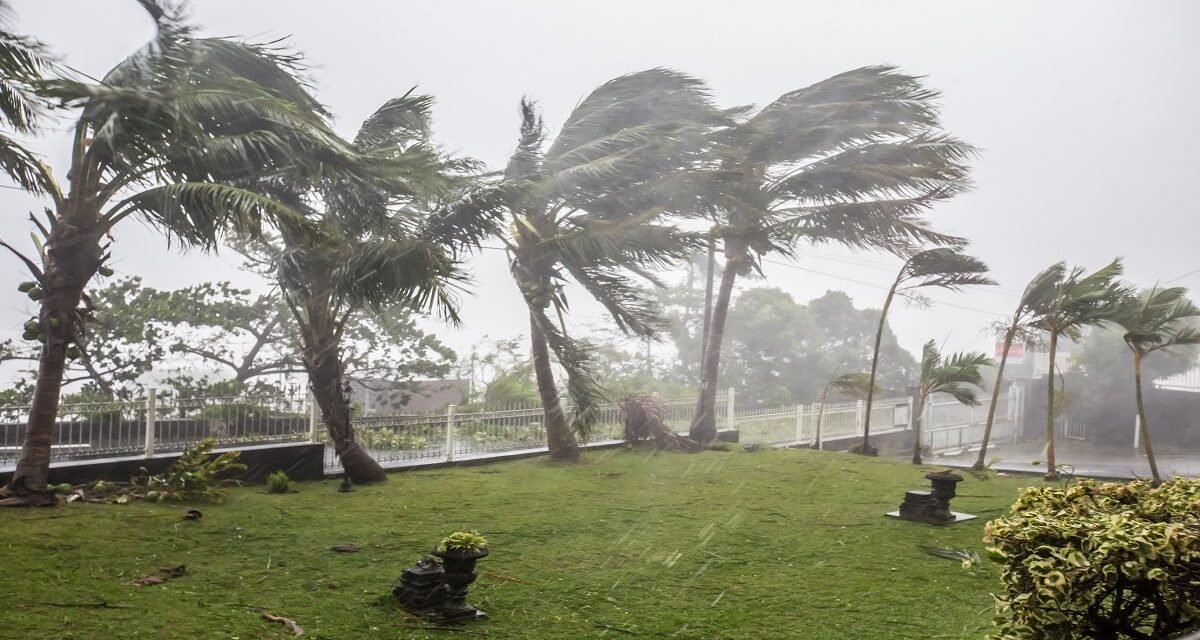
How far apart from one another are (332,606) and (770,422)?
596 centimetres

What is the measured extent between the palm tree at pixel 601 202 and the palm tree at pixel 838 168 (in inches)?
14.1

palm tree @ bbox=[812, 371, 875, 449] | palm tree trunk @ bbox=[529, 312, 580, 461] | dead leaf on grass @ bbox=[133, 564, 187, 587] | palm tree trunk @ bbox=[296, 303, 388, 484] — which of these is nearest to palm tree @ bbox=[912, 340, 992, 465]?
palm tree @ bbox=[812, 371, 875, 449]

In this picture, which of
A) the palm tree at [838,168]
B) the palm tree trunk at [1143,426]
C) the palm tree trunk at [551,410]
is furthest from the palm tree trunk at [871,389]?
the palm tree trunk at [551,410]

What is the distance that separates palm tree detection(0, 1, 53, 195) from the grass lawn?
160 cm

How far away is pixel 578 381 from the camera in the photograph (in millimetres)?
5051

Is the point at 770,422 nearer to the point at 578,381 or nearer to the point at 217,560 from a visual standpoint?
the point at 578,381

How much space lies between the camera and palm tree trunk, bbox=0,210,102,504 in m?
3.68

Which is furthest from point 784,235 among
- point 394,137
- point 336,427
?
point 336,427

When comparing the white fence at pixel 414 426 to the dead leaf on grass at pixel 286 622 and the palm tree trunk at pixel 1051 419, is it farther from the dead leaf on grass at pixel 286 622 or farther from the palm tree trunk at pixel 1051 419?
the dead leaf on grass at pixel 286 622

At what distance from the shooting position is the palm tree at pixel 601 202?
515cm

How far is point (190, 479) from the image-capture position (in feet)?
13.5

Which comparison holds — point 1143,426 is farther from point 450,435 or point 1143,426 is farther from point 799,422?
point 450,435

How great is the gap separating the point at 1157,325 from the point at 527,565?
412 centimetres

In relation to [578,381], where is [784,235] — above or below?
above
